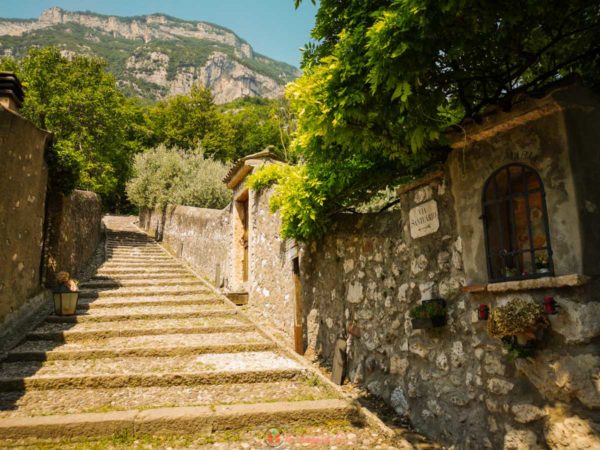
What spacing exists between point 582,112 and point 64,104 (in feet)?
74.7

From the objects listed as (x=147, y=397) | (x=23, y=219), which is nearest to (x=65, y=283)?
(x=23, y=219)

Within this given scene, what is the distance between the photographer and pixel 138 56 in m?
106

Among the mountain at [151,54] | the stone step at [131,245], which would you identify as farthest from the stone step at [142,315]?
the mountain at [151,54]

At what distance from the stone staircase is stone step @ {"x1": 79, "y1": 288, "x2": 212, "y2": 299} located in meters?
0.39

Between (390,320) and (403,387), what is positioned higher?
(390,320)

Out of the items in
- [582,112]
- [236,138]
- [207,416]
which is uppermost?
[236,138]

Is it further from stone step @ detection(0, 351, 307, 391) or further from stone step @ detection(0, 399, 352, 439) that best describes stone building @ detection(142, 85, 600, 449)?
stone step @ detection(0, 351, 307, 391)

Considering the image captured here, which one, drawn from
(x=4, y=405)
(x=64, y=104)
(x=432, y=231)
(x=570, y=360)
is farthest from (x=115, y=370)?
(x=64, y=104)

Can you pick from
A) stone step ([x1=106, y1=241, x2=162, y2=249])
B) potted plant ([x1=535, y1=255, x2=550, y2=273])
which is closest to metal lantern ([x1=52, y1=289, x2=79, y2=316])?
potted plant ([x1=535, y1=255, x2=550, y2=273])

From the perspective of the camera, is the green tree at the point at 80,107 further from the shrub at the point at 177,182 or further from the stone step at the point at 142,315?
the stone step at the point at 142,315

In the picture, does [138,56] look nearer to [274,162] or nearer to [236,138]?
[236,138]

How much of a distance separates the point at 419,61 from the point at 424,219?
164cm

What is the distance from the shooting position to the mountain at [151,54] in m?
91.3

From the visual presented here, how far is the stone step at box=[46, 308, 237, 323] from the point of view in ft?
21.4
